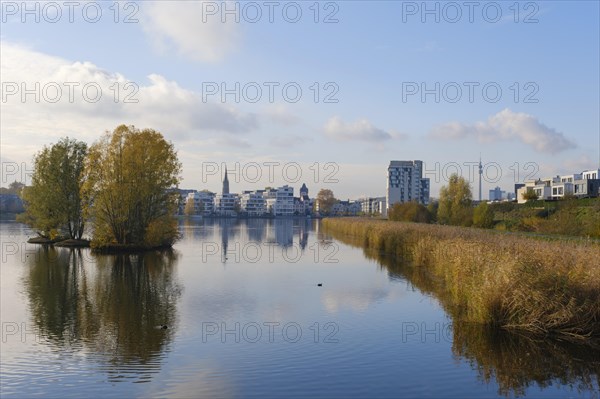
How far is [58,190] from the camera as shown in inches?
2063

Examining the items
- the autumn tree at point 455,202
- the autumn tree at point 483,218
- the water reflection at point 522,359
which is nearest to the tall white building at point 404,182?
the autumn tree at point 455,202

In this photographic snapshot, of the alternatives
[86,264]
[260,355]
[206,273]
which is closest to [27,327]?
[260,355]

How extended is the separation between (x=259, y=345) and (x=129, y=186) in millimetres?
32986

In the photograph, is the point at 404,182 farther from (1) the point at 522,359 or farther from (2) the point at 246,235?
(1) the point at 522,359

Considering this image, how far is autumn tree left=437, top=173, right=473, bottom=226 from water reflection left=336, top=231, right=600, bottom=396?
48.9m

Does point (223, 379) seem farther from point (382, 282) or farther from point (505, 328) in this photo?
point (382, 282)

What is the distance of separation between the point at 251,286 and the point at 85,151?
36775 millimetres

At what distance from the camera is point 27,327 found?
55.4ft

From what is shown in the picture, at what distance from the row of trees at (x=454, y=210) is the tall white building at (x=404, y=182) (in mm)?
91859

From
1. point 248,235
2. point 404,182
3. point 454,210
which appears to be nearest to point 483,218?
point 454,210

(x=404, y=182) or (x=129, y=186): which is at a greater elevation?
(x=404, y=182)

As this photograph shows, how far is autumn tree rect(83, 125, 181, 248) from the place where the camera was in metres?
44.8

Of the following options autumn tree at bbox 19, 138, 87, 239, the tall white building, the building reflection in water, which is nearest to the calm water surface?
the building reflection in water

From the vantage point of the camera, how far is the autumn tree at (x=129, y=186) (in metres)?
44.8
